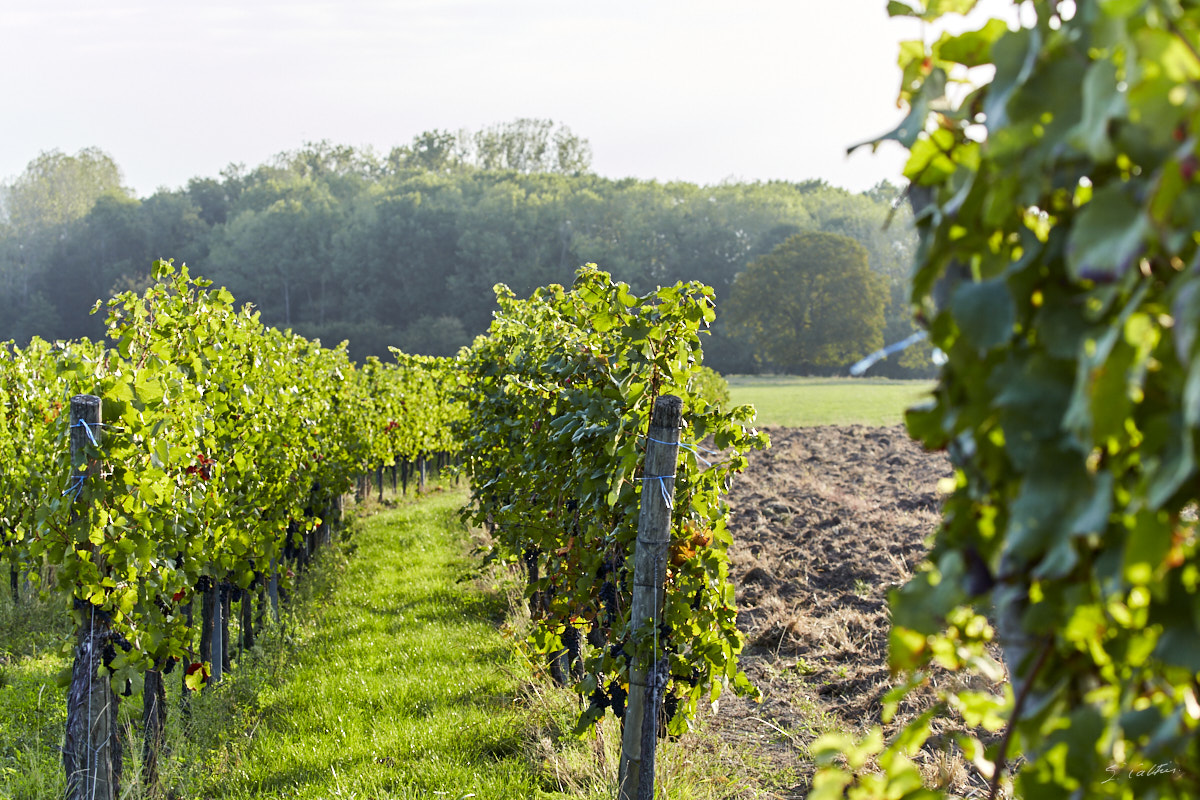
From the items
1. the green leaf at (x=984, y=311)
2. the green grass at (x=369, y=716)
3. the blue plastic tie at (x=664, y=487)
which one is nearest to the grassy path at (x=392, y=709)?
the green grass at (x=369, y=716)

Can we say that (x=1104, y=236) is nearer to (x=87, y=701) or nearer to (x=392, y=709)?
(x=87, y=701)

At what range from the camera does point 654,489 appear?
11.4ft

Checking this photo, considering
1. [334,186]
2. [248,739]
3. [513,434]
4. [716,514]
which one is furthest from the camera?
[334,186]

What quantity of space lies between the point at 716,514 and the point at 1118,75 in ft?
10.3

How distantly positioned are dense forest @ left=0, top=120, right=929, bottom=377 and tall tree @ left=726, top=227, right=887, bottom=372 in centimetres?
335

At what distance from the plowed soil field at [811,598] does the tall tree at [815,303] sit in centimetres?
4156

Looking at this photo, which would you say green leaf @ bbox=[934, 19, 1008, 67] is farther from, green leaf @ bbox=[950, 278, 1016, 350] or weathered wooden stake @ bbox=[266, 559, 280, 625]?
weathered wooden stake @ bbox=[266, 559, 280, 625]

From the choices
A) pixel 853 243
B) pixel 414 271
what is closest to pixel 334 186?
pixel 414 271

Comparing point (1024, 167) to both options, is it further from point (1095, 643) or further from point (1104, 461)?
point (1095, 643)

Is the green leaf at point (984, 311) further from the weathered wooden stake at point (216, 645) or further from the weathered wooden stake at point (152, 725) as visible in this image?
the weathered wooden stake at point (216, 645)

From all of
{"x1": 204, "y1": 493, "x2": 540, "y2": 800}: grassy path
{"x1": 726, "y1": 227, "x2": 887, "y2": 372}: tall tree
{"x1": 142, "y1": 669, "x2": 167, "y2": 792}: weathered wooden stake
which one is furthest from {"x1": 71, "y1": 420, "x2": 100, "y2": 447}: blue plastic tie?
{"x1": 726, "y1": 227, "x2": 887, "y2": 372}: tall tree

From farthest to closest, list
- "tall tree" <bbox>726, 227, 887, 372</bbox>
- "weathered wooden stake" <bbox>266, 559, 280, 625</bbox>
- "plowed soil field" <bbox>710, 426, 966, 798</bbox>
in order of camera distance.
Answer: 1. "tall tree" <bbox>726, 227, 887, 372</bbox>
2. "weathered wooden stake" <bbox>266, 559, 280, 625</bbox>
3. "plowed soil field" <bbox>710, 426, 966, 798</bbox>

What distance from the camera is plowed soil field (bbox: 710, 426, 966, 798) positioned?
4539mm

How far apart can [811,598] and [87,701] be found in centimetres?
496
